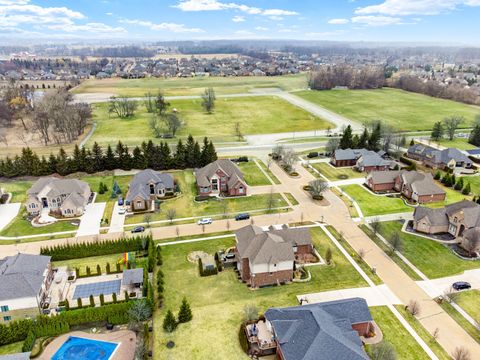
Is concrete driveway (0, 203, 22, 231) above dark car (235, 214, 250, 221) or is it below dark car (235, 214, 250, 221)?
below

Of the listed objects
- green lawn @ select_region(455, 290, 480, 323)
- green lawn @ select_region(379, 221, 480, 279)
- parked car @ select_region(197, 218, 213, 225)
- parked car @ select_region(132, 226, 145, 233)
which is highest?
parked car @ select_region(197, 218, 213, 225)

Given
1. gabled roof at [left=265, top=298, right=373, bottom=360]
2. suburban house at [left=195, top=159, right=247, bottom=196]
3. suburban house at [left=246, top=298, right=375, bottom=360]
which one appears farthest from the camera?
suburban house at [left=195, top=159, right=247, bottom=196]

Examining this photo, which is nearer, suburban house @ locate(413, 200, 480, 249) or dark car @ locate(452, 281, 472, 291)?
dark car @ locate(452, 281, 472, 291)

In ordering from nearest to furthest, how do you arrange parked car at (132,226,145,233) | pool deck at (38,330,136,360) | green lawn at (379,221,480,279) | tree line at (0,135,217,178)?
pool deck at (38,330,136,360), green lawn at (379,221,480,279), parked car at (132,226,145,233), tree line at (0,135,217,178)

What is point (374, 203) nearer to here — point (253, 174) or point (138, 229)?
point (253, 174)

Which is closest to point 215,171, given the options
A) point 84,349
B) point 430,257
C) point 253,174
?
point 253,174

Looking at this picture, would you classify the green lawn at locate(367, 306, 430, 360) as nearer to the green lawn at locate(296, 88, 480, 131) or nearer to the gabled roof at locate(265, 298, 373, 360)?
the gabled roof at locate(265, 298, 373, 360)

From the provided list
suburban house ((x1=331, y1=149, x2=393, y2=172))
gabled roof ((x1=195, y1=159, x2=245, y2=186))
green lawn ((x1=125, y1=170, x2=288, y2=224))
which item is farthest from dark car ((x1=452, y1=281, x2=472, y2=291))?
suburban house ((x1=331, y1=149, x2=393, y2=172))
